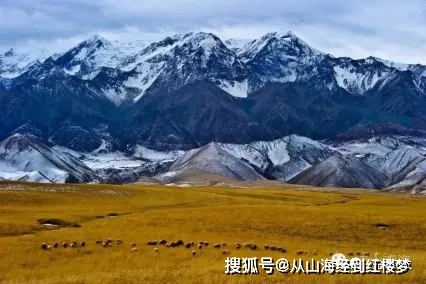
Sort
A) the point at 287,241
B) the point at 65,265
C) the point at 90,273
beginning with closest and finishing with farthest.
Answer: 1. the point at 90,273
2. the point at 65,265
3. the point at 287,241

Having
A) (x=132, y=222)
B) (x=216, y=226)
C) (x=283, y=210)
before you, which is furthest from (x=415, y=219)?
(x=132, y=222)

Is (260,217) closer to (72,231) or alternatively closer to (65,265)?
(72,231)

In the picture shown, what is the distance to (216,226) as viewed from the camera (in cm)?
6028

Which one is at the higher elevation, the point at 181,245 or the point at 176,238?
the point at 181,245

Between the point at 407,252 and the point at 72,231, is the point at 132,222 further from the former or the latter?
the point at 407,252

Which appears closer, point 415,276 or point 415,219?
point 415,276

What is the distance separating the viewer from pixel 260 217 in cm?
6688

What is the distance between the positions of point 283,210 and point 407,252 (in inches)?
998

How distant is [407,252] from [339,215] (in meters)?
18.0

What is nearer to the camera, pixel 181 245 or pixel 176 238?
pixel 181 245

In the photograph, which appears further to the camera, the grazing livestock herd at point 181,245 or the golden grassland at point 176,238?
the grazing livestock herd at point 181,245

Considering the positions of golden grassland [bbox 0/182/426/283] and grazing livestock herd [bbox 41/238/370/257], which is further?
grazing livestock herd [bbox 41/238/370/257]

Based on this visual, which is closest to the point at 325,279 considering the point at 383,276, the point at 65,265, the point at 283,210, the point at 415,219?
the point at 383,276

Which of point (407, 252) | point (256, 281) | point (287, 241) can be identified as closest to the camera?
point (256, 281)
